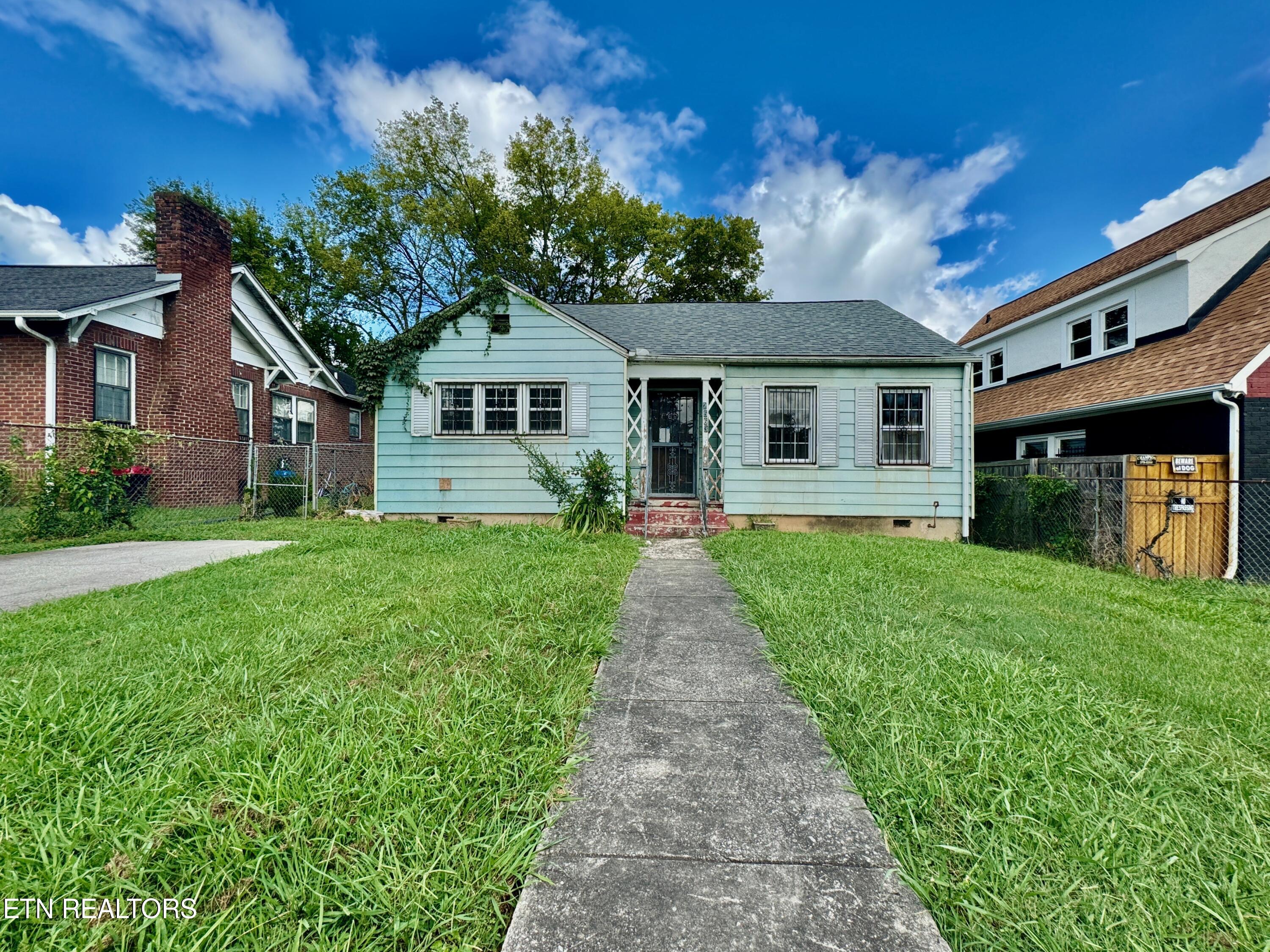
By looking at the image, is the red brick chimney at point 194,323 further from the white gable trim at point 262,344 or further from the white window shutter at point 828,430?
the white window shutter at point 828,430

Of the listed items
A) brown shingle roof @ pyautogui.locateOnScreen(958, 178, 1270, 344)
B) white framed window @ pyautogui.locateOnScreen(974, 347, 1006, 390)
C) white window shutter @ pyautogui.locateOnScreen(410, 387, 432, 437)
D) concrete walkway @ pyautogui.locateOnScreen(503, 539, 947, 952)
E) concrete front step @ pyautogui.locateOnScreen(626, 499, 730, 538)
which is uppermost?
brown shingle roof @ pyautogui.locateOnScreen(958, 178, 1270, 344)

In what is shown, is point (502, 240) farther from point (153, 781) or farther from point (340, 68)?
point (153, 781)

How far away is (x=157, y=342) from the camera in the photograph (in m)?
10.6

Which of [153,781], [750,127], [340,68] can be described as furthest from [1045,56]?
[340,68]

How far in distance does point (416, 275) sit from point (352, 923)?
85.5ft

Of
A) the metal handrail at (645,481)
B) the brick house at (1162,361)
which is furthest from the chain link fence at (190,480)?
the brick house at (1162,361)

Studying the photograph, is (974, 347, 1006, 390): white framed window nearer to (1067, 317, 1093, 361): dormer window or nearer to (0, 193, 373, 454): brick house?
(1067, 317, 1093, 361): dormer window

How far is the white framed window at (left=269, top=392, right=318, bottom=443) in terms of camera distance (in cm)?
1448

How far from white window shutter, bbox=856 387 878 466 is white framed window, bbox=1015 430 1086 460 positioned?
9.49ft

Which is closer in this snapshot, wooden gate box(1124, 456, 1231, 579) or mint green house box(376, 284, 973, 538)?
wooden gate box(1124, 456, 1231, 579)

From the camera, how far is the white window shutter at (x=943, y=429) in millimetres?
9016

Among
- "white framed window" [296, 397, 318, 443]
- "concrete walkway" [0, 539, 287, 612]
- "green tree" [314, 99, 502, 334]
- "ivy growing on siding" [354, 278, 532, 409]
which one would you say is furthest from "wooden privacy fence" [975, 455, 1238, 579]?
"green tree" [314, 99, 502, 334]

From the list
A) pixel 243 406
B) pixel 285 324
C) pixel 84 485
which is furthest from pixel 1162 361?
pixel 285 324

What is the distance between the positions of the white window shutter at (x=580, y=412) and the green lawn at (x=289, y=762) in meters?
5.62
